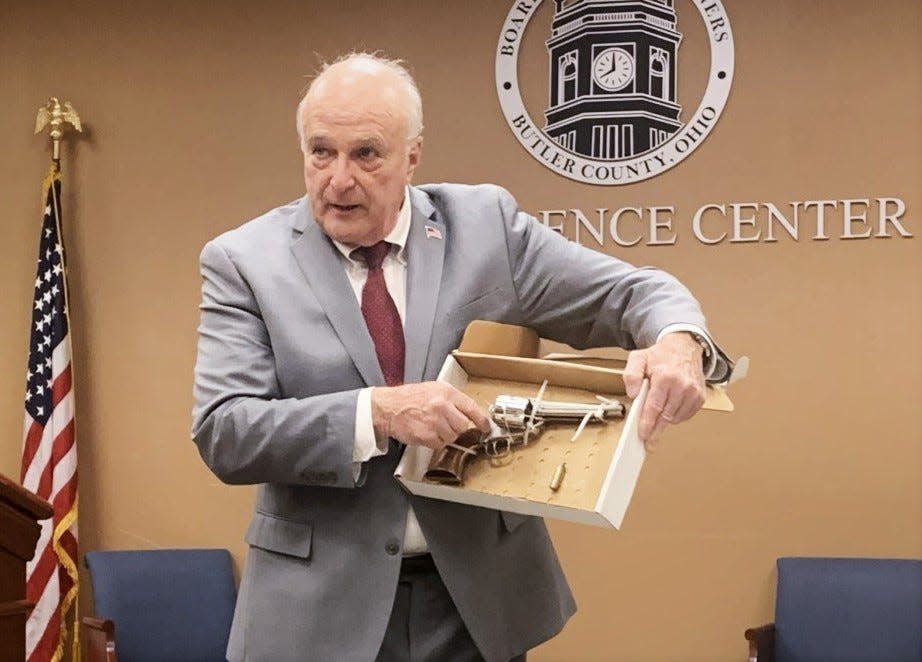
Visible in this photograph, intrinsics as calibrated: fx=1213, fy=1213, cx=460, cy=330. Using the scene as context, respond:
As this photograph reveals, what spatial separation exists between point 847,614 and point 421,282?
10.5 feet

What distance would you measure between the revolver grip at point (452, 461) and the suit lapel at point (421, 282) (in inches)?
5.7

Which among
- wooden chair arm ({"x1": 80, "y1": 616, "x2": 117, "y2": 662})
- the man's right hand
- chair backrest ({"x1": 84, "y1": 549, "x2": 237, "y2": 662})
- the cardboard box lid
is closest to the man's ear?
the cardboard box lid

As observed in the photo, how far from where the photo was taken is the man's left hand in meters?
1.67

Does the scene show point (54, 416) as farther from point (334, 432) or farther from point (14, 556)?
point (334, 432)

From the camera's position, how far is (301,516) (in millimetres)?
1868

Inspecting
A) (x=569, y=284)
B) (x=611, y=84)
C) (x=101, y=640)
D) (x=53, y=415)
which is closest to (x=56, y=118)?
(x=53, y=415)

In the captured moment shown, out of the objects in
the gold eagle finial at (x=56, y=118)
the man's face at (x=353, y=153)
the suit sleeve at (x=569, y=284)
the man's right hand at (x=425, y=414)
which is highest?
the gold eagle finial at (x=56, y=118)

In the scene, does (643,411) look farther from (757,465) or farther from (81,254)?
(81,254)

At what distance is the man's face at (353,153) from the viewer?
189cm

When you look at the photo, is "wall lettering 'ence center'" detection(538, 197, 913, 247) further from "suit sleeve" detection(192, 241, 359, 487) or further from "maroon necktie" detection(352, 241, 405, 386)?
"suit sleeve" detection(192, 241, 359, 487)

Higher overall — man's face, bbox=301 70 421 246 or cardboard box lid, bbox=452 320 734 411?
man's face, bbox=301 70 421 246

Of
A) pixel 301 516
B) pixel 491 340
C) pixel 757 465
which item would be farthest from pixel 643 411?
pixel 757 465

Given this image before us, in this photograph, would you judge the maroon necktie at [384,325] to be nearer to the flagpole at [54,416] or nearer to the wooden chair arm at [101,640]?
the wooden chair arm at [101,640]

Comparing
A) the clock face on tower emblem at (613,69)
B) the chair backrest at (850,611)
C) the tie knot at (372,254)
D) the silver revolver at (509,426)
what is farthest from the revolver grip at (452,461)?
the clock face on tower emblem at (613,69)
